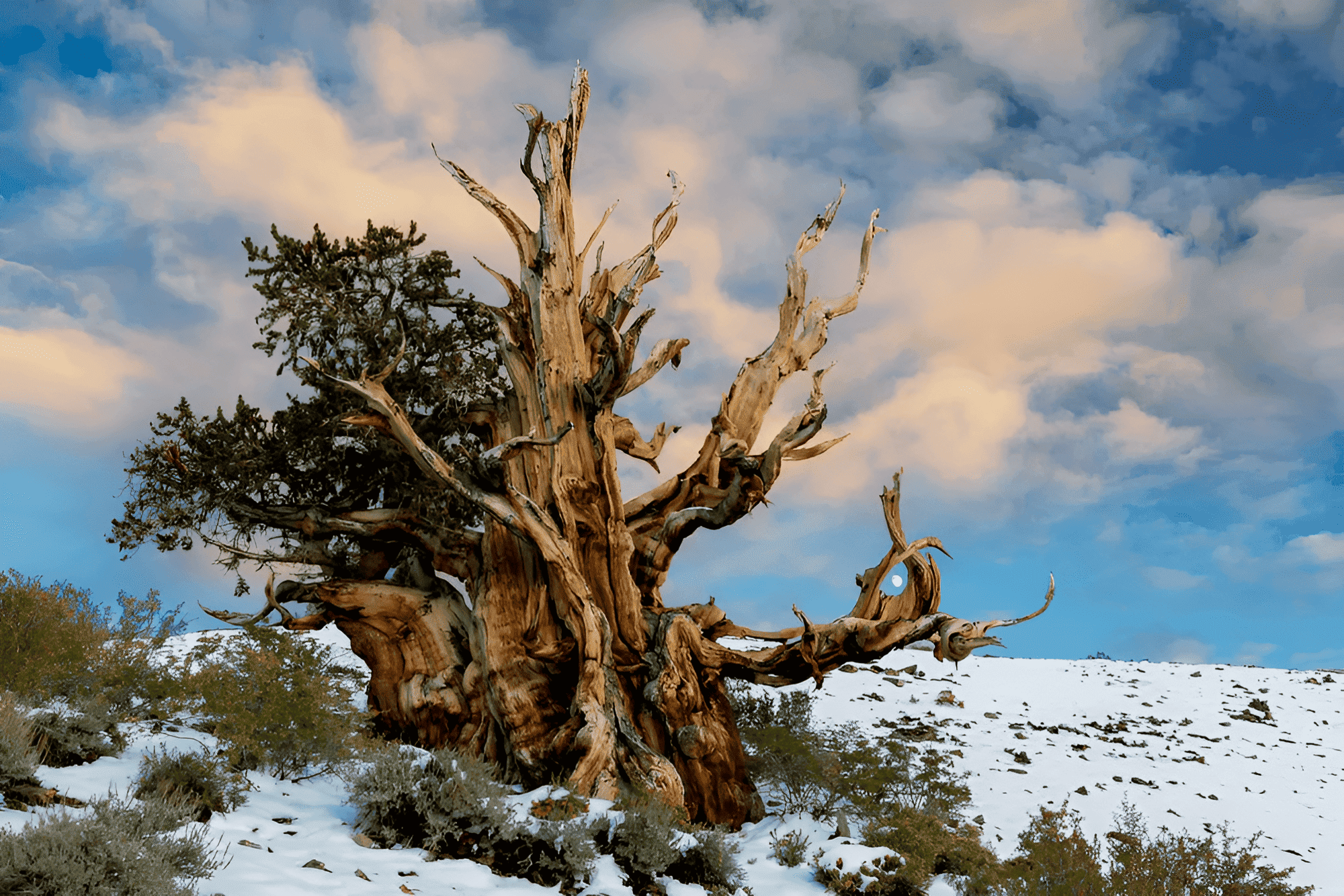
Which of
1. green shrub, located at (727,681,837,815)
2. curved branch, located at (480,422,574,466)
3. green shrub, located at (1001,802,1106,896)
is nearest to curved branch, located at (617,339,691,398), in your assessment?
curved branch, located at (480,422,574,466)

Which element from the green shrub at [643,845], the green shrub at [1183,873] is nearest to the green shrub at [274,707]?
the green shrub at [643,845]

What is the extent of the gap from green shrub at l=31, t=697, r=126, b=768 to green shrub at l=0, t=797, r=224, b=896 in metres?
2.17

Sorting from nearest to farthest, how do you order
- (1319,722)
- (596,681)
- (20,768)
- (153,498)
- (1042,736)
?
(20,768)
(596,681)
(153,498)
(1042,736)
(1319,722)

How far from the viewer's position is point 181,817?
7.02 meters

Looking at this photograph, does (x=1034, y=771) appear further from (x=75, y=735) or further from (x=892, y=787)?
(x=75, y=735)

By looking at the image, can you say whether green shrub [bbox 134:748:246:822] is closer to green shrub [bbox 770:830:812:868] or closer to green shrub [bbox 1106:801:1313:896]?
green shrub [bbox 770:830:812:868]

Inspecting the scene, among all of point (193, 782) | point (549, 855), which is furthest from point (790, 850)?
point (193, 782)

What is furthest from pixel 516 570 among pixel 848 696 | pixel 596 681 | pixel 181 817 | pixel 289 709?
pixel 848 696

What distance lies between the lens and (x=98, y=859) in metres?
5.57

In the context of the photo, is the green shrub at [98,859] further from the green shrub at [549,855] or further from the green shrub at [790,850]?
the green shrub at [790,850]

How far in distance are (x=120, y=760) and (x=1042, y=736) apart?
1671 cm

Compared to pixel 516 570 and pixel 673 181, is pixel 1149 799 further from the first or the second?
pixel 673 181

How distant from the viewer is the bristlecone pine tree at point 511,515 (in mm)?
12203

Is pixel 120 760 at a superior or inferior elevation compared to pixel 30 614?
inferior
